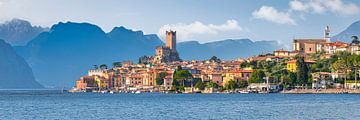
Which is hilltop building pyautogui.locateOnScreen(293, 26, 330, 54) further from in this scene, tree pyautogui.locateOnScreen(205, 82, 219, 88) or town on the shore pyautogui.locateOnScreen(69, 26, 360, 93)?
tree pyautogui.locateOnScreen(205, 82, 219, 88)

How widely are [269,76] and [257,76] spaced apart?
1.90 meters

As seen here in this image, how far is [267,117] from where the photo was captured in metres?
50.1

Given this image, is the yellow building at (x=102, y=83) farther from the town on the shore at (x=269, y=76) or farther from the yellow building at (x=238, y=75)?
the yellow building at (x=238, y=75)

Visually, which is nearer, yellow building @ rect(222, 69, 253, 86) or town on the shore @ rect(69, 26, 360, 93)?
town on the shore @ rect(69, 26, 360, 93)

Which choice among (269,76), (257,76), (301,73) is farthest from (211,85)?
(301,73)

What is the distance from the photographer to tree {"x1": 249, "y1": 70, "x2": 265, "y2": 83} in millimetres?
126438

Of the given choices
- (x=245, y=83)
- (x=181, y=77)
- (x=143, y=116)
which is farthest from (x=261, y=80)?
(x=143, y=116)

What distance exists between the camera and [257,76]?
128 metres

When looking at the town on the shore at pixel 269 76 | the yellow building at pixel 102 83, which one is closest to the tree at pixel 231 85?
the town on the shore at pixel 269 76

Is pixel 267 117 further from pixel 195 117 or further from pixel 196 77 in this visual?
pixel 196 77

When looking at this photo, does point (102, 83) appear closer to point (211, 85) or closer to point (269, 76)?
point (211, 85)

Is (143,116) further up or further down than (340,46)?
further down

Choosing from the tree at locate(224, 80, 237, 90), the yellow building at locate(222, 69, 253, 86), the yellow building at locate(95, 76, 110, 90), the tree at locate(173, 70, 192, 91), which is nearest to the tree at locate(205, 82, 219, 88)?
the yellow building at locate(222, 69, 253, 86)

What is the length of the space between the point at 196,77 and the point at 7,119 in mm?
103589
